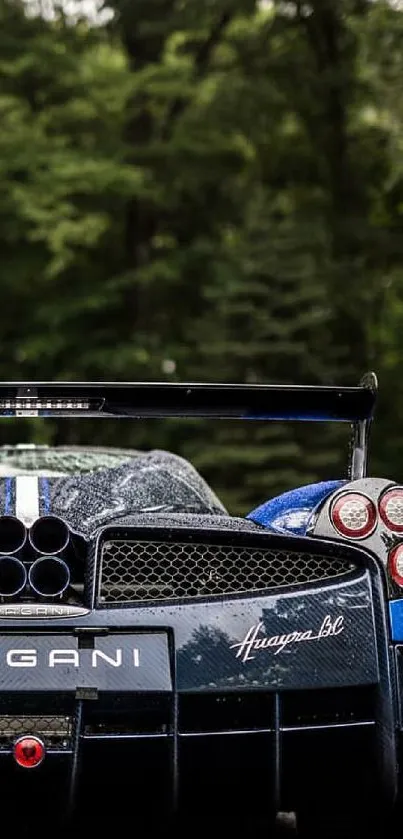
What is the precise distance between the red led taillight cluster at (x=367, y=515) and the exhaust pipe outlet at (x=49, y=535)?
70 centimetres

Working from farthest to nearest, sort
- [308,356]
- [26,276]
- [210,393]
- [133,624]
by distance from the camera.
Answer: [26,276] → [308,356] → [210,393] → [133,624]

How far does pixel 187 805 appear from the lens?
387 centimetres

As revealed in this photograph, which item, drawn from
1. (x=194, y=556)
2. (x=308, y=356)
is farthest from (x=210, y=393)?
(x=308, y=356)

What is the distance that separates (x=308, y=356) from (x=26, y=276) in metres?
5.61

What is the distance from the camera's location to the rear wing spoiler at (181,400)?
425 cm

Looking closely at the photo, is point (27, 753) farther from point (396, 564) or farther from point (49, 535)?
point (396, 564)

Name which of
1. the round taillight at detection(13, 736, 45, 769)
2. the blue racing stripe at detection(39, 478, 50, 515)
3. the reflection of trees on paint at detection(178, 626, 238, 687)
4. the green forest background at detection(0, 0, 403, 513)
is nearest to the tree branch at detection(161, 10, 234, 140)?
the green forest background at detection(0, 0, 403, 513)

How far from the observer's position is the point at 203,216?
98.9 feet

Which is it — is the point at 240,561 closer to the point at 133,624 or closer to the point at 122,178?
the point at 133,624

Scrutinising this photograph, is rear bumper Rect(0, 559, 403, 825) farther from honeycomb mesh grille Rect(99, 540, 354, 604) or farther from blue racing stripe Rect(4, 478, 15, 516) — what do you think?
blue racing stripe Rect(4, 478, 15, 516)

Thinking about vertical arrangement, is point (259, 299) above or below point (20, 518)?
above

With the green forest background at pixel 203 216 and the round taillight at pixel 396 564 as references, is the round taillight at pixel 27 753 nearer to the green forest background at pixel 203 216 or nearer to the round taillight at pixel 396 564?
the round taillight at pixel 396 564

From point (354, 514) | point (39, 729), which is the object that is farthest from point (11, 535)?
point (354, 514)

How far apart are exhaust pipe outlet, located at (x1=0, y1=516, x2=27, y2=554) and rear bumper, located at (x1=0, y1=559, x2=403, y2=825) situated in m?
0.19
